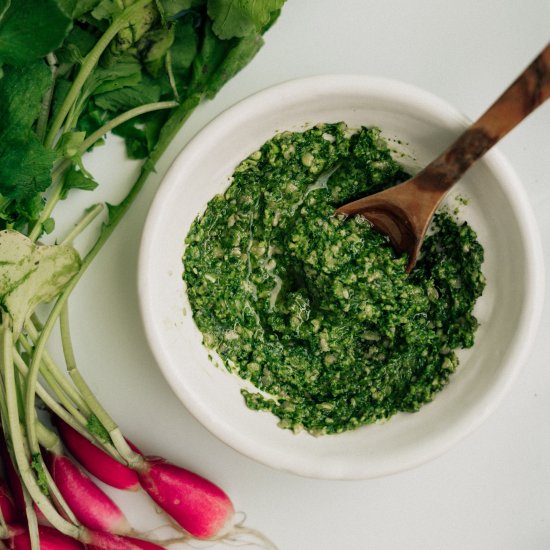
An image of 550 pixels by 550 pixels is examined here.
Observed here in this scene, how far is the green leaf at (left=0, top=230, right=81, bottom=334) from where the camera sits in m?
1.27

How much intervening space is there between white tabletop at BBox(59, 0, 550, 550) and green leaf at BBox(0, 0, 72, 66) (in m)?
0.31

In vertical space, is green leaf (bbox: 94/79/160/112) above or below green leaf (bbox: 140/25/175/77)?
below

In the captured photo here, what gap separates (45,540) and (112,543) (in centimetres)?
14

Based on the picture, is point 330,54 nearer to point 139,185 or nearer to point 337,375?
point 139,185

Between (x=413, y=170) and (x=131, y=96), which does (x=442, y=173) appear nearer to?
(x=413, y=170)

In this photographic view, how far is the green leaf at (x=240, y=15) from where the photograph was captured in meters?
1.27

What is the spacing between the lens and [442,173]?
119cm

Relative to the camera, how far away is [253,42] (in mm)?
Result: 1366

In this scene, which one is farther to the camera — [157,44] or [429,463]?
[429,463]

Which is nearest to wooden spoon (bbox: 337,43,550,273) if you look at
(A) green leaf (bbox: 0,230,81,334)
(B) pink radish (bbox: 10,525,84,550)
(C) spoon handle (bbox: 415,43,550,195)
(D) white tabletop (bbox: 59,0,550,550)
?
(C) spoon handle (bbox: 415,43,550,195)

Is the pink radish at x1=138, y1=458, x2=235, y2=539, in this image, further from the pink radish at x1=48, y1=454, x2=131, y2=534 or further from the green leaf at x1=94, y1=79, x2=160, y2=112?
the green leaf at x1=94, y1=79, x2=160, y2=112

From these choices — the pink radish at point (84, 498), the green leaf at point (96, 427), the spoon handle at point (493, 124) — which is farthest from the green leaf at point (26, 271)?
the spoon handle at point (493, 124)

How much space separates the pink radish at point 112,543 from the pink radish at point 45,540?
0.05 metres

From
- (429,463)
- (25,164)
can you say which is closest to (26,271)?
(25,164)
